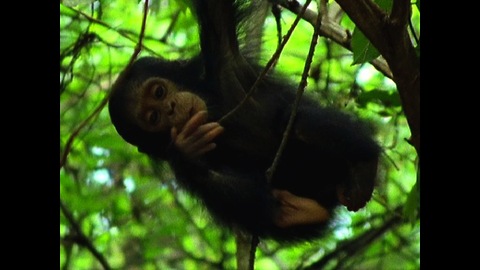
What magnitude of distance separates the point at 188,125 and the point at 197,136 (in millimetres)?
83

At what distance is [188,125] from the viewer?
361 centimetres

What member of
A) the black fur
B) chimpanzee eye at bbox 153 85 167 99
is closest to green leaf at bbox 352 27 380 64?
the black fur

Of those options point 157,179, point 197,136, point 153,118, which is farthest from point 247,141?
point 157,179

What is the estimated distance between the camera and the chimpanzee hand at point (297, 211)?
3.62m

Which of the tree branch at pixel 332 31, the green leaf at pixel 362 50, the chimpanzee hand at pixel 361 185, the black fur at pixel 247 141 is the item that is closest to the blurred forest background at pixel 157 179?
the black fur at pixel 247 141

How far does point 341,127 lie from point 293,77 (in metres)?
0.72

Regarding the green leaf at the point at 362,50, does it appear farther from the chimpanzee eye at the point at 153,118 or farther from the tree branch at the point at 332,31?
the chimpanzee eye at the point at 153,118

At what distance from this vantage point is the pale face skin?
357 cm

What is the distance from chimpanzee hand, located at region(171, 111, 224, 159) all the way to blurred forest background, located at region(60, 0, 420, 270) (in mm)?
763
